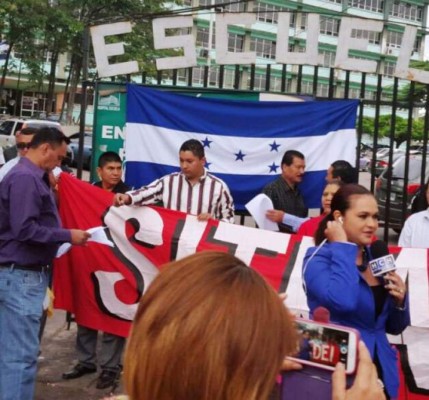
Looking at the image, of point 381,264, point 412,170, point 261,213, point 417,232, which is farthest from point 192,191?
point 412,170

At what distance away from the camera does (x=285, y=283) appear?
5.02 meters

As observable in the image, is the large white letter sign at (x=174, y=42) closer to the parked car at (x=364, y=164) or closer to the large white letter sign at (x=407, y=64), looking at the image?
the large white letter sign at (x=407, y=64)

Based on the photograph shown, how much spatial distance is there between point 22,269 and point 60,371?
177cm

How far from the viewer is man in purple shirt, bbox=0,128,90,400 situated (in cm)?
390

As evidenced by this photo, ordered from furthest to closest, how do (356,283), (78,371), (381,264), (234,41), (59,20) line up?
(59,20) → (234,41) → (78,371) → (381,264) → (356,283)

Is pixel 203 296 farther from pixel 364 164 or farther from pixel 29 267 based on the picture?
pixel 364 164

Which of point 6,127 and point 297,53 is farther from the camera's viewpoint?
point 6,127

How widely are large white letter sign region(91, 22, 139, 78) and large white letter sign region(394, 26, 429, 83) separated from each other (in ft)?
8.36

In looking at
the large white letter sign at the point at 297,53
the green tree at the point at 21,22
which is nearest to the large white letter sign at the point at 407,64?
the large white letter sign at the point at 297,53

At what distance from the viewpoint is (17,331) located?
3.94 meters

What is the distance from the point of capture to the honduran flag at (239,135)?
6.46 meters

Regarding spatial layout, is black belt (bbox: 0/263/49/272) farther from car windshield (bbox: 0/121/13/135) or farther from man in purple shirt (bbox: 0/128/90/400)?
car windshield (bbox: 0/121/13/135)

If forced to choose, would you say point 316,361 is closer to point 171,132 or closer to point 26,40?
point 171,132

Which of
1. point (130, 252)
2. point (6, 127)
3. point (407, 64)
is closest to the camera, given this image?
point (130, 252)
